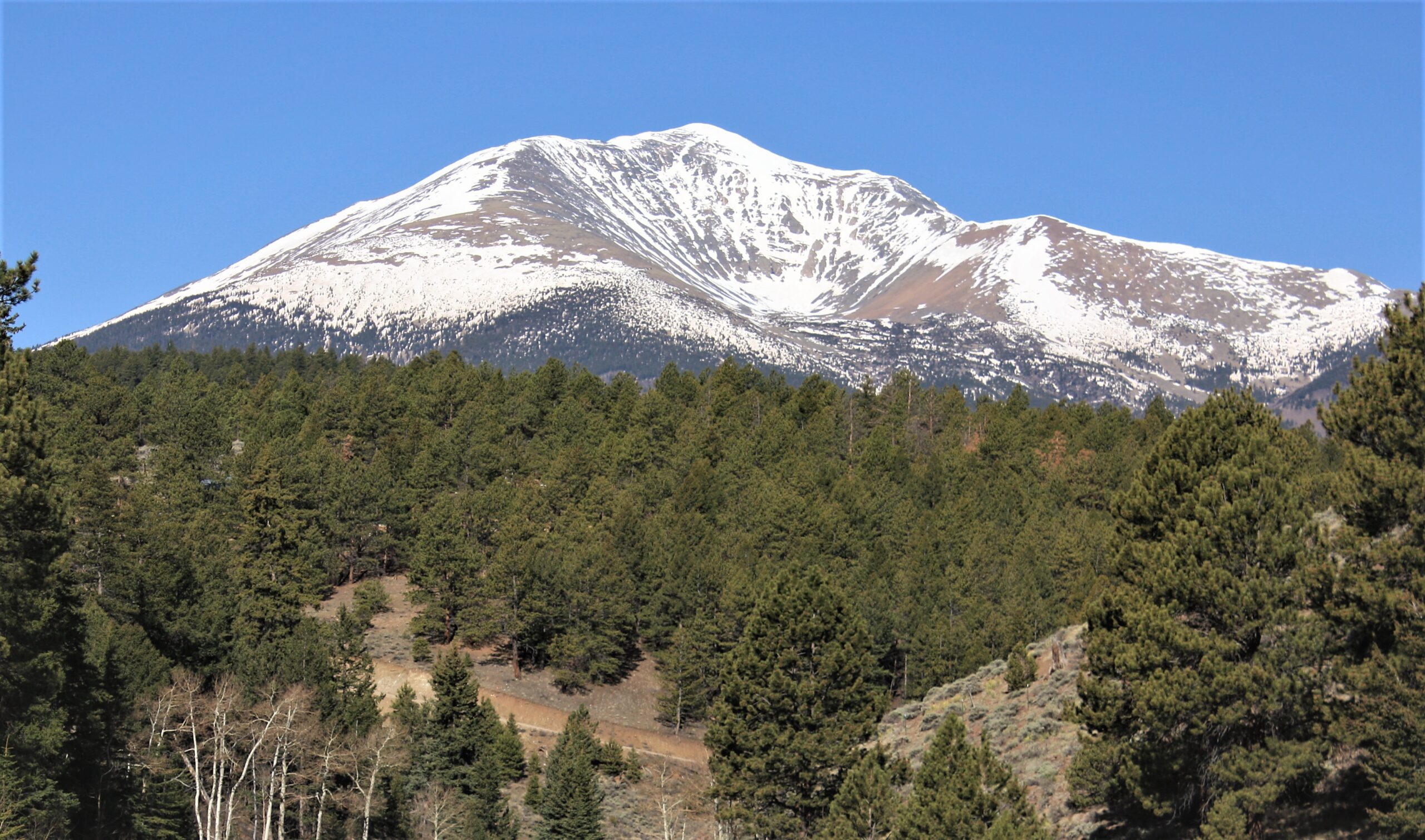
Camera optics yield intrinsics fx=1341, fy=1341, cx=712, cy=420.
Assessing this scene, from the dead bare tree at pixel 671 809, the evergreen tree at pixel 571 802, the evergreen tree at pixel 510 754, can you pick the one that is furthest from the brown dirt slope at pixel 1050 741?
the evergreen tree at pixel 510 754

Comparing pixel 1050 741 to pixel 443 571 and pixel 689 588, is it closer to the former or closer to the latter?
pixel 689 588

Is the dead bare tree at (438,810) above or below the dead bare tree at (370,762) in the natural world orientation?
below

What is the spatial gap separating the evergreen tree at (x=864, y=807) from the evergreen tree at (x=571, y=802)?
22.9 meters

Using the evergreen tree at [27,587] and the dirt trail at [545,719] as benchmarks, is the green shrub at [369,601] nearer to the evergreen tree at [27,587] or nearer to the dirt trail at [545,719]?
the dirt trail at [545,719]

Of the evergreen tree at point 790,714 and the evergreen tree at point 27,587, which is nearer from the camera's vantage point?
the evergreen tree at point 27,587

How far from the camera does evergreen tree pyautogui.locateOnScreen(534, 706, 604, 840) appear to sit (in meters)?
56.6

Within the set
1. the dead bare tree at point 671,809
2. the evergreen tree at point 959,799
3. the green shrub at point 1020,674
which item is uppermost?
the green shrub at point 1020,674

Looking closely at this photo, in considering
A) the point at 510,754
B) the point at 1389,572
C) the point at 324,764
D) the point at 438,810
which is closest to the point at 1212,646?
the point at 1389,572

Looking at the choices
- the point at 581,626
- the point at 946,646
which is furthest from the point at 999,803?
the point at 581,626

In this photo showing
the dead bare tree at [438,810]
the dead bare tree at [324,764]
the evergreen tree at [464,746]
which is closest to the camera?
the dead bare tree at [324,764]

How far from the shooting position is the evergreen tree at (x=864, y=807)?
3519cm

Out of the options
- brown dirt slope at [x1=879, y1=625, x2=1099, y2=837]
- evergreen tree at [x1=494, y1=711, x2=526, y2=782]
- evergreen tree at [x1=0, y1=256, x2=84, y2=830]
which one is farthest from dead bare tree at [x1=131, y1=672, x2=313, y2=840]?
brown dirt slope at [x1=879, y1=625, x2=1099, y2=837]

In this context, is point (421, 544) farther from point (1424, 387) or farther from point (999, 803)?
point (1424, 387)

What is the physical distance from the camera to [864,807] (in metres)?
35.4
